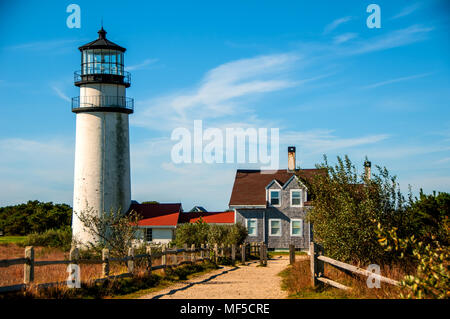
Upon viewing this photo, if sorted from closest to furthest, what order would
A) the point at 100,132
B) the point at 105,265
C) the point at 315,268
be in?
the point at 315,268 → the point at 105,265 → the point at 100,132

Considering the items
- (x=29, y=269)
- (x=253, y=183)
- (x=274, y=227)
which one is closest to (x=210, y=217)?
(x=253, y=183)

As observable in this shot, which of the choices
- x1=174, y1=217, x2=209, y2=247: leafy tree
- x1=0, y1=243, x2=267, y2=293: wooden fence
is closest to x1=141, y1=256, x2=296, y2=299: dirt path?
x1=0, y1=243, x2=267, y2=293: wooden fence

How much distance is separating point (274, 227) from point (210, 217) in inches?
219

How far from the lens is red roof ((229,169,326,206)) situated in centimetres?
4747

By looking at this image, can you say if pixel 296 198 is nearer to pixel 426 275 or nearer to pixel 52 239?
pixel 52 239

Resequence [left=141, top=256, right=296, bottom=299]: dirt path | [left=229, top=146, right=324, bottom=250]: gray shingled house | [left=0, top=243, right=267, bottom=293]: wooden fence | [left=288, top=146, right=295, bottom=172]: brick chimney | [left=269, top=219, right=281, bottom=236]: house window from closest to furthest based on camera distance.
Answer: [left=0, top=243, right=267, bottom=293]: wooden fence < [left=141, top=256, right=296, bottom=299]: dirt path < [left=229, top=146, right=324, bottom=250]: gray shingled house < [left=269, top=219, right=281, bottom=236]: house window < [left=288, top=146, right=295, bottom=172]: brick chimney

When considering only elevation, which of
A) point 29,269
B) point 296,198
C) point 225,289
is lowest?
point 225,289

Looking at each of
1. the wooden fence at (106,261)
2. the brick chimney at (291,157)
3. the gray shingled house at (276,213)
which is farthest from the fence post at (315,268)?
the brick chimney at (291,157)

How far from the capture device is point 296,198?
47.4 meters

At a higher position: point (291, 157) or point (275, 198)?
point (291, 157)

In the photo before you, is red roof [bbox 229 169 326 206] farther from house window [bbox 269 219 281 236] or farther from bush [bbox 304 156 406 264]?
bush [bbox 304 156 406 264]

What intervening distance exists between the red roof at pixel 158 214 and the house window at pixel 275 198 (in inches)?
314

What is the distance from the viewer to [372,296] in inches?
498

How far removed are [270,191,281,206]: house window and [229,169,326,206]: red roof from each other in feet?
2.22
